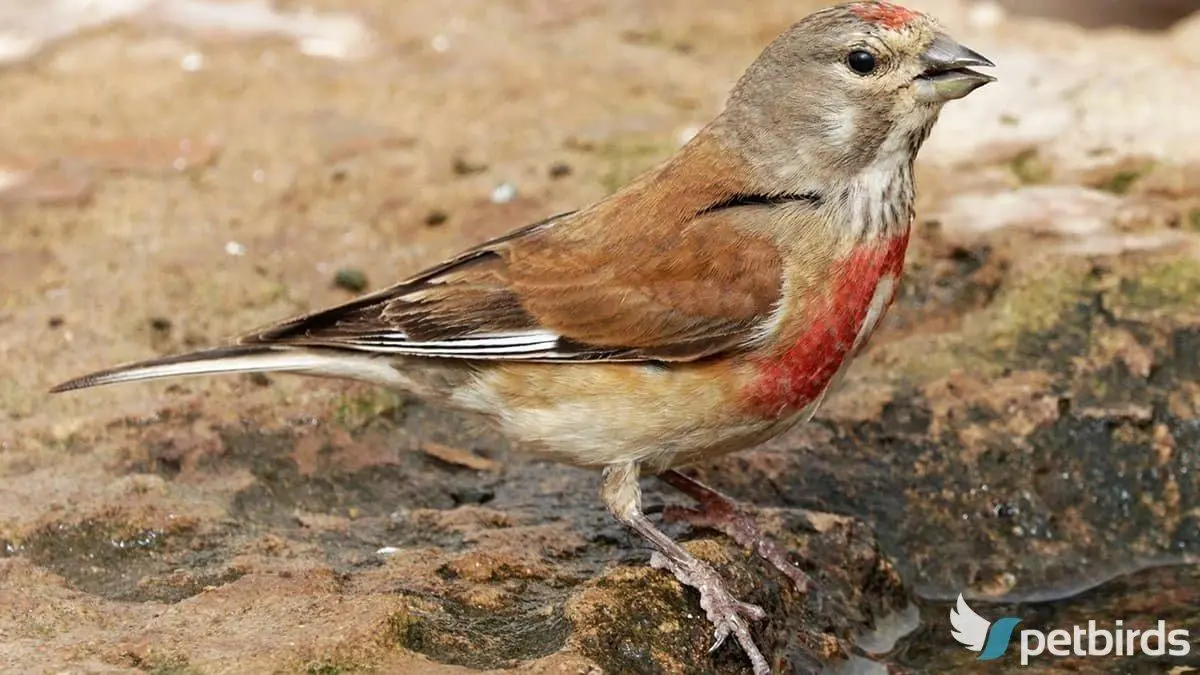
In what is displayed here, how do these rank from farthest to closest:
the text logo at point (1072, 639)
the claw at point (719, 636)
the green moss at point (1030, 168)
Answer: the green moss at point (1030, 168) < the text logo at point (1072, 639) < the claw at point (719, 636)

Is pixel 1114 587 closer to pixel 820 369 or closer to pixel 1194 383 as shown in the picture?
pixel 1194 383

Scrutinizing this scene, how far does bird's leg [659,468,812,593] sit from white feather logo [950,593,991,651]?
18.8 inches

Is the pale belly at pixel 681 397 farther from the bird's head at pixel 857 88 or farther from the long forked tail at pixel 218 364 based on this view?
the long forked tail at pixel 218 364

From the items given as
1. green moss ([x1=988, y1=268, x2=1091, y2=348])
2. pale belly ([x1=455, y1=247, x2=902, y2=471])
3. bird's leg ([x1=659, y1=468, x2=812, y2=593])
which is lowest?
bird's leg ([x1=659, y1=468, x2=812, y2=593])

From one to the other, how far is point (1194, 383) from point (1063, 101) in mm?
1772

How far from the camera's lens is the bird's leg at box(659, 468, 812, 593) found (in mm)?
4016

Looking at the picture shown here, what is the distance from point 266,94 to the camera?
21.2 feet

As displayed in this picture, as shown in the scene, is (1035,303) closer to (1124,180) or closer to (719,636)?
(1124,180)

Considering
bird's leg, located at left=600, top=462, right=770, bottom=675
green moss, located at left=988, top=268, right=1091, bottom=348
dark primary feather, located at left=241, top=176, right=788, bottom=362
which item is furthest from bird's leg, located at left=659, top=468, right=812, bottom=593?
green moss, located at left=988, top=268, right=1091, bottom=348

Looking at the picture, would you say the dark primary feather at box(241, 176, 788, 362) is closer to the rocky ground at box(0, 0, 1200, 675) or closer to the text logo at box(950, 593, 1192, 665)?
the rocky ground at box(0, 0, 1200, 675)

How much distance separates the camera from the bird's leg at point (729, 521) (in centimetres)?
402

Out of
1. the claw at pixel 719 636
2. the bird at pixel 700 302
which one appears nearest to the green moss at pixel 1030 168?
the bird at pixel 700 302

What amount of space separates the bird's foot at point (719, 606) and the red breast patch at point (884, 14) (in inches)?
56.5

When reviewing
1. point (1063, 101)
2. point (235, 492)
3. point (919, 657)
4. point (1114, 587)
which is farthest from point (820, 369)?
point (1063, 101)
